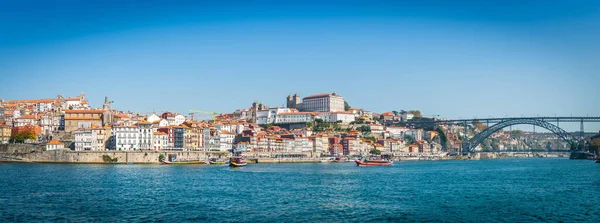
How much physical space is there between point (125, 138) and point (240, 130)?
2797 centimetres

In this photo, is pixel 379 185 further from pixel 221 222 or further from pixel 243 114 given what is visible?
pixel 243 114

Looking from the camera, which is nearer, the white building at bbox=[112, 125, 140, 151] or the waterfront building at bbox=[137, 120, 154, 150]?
the white building at bbox=[112, 125, 140, 151]

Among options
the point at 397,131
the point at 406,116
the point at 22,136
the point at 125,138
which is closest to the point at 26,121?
the point at 22,136

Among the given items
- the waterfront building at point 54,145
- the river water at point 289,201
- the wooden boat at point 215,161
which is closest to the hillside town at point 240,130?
the waterfront building at point 54,145

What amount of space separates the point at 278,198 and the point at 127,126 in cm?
4473

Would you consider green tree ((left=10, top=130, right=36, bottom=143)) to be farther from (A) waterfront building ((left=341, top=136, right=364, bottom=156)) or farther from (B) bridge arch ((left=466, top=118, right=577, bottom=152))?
(B) bridge arch ((left=466, top=118, right=577, bottom=152))

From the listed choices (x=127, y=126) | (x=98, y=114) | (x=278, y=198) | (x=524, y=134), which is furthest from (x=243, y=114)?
(x=278, y=198)

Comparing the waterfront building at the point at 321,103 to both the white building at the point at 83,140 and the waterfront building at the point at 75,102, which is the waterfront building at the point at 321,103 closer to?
the waterfront building at the point at 75,102

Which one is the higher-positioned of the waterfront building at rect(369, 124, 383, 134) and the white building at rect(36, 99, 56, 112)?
the white building at rect(36, 99, 56, 112)

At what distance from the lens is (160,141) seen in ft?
230

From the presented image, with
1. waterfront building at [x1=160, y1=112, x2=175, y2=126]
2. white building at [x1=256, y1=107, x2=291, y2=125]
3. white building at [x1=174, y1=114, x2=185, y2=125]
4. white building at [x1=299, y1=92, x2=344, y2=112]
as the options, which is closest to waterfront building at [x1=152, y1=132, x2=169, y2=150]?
waterfront building at [x1=160, y1=112, x2=175, y2=126]

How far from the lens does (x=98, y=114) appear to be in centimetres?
7738

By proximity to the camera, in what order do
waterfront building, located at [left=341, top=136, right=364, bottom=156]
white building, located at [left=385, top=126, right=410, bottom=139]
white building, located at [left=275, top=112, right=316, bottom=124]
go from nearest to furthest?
waterfront building, located at [left=341, top=136, right=364, bottom=156], white building, located at [left=275, top=112, right=316, bottom=124], white building, located at [left=385, top=126, right=410, bottom=139]

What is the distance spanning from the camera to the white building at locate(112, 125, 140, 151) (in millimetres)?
67062
